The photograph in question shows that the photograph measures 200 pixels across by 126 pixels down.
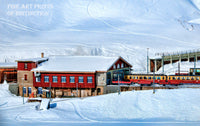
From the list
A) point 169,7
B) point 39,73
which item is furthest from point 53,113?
point 169,7

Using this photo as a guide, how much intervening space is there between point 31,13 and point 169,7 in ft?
248

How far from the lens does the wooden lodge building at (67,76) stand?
35688 millimetres

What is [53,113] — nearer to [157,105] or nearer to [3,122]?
[3,122]

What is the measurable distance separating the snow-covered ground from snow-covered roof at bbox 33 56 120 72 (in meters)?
6.59

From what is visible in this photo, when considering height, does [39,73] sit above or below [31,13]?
below

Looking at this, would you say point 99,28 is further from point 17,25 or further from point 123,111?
point 123,111

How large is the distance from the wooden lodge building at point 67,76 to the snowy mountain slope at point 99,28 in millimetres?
32194

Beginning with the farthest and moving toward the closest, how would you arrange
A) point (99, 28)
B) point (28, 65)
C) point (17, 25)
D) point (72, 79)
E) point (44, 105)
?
point (17, 25) → point (99, 28) → point (28, 65) → point (72, 79) → point (44, 105)

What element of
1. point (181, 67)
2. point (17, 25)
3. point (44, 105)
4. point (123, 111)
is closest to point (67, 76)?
point (44, 105)

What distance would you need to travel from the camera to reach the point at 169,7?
142250mm

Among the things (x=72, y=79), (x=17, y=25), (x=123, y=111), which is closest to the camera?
(x=123, y=111)

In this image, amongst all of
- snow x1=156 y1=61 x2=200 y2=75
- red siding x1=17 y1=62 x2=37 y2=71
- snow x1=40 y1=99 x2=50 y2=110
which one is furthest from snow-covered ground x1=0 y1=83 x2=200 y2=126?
snow x1=156 y1=61 x2=200 y2=75

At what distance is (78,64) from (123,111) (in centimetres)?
1450

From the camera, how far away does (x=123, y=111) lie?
25.3 meters
